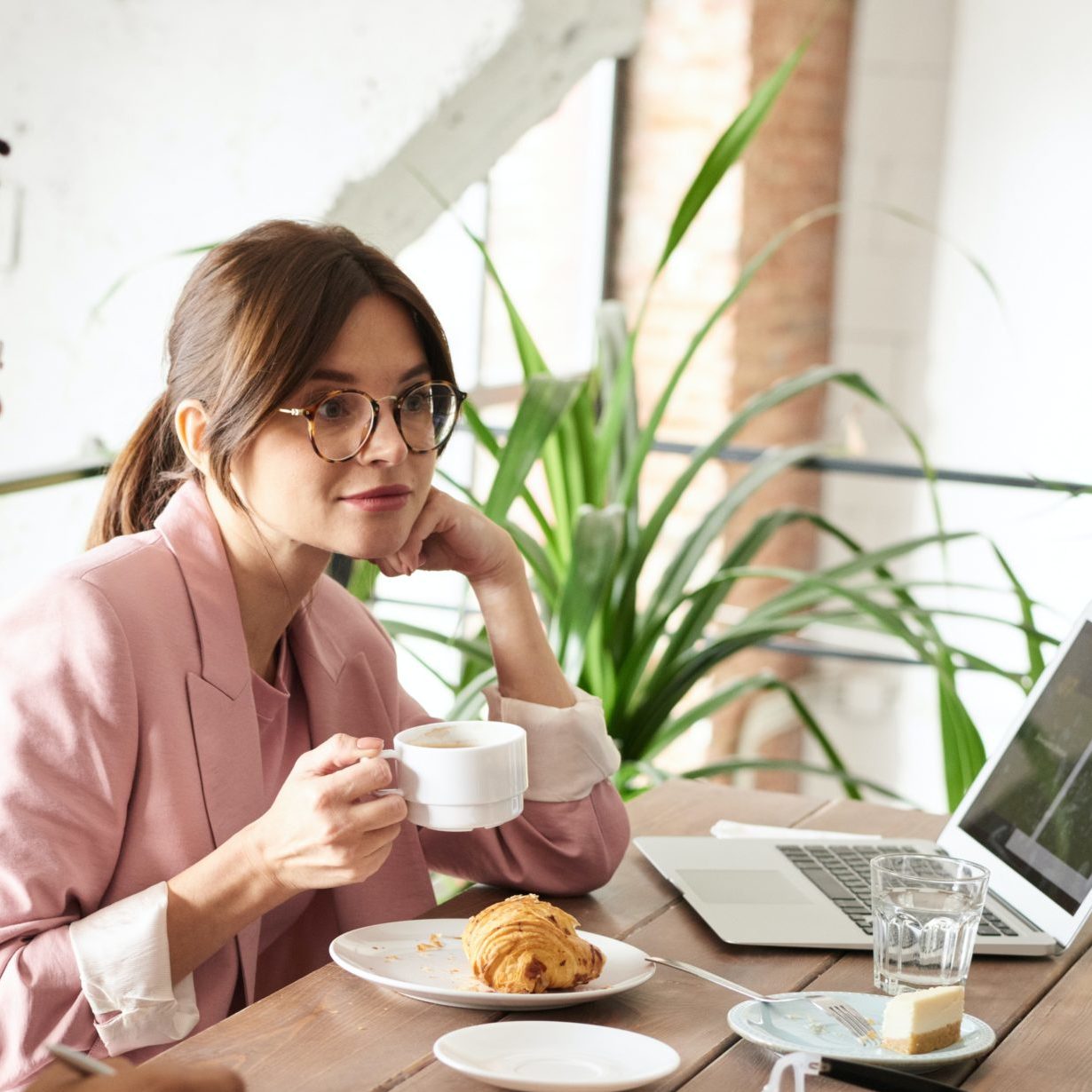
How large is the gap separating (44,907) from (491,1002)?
0.37m

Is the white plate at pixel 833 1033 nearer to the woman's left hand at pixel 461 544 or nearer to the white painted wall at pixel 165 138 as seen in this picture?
the woman's left hand at pixel 461 544

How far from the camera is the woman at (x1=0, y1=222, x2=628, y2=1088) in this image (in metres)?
1.21

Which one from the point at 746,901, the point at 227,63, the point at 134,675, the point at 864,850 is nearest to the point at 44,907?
the point at 134,675

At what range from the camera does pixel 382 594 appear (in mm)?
4004

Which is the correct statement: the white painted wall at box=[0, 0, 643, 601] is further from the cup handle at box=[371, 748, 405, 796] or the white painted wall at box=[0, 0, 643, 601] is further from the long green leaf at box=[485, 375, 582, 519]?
the cup handle at box=[371, 748, 405, 796]

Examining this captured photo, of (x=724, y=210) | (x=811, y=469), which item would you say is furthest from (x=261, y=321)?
(x=724, y=210)

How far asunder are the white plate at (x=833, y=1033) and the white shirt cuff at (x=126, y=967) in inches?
17.5

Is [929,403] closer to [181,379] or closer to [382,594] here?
[382,594]

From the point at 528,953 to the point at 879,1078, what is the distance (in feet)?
0.89

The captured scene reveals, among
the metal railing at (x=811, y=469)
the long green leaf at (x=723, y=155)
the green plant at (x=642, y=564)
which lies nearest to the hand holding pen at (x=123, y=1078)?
the metal railing at (x=811, y=469)

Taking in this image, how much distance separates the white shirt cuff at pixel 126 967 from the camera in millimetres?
1198

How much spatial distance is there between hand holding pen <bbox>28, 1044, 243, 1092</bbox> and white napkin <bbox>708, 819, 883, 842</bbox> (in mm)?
854

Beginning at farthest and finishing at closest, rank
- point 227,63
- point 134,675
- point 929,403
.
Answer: point 929,403 < point 227,63 < point 134,675

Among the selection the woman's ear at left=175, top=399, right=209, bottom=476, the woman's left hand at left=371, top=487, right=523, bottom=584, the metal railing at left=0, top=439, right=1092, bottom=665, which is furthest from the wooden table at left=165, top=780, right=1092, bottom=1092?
the metal railing at left=0, top=439, right=1092, bottom=665
